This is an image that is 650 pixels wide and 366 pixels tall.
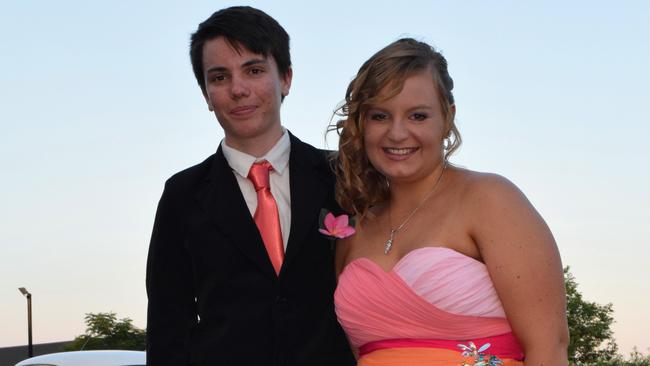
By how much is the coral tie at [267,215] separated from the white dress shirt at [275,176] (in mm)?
31

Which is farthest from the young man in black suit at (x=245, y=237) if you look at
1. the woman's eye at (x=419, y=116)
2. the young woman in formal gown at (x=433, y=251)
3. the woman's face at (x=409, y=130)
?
the woman's eye at (x=419, y=116)

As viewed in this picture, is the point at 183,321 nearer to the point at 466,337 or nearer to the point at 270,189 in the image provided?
the point at 270,189

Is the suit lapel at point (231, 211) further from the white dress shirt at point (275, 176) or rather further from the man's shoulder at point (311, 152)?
the man's shoulder at point (311, 152)

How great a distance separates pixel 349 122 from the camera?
4668 mm

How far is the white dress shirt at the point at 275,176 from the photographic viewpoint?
15.8 ft

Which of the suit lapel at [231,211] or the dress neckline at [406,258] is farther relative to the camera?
the suit lapel at [231,211]

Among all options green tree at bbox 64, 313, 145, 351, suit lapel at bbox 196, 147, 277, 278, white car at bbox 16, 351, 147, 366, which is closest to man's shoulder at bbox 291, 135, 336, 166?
suit lapel at bbox 196, 147, 277, 278

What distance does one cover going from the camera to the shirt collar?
4.82 m

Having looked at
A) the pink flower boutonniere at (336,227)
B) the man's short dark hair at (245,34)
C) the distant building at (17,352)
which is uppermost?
the distant building at (17,352)

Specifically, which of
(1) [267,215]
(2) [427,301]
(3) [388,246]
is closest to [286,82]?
(1) [267,215]

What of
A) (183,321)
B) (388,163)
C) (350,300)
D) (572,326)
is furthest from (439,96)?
(572,326)

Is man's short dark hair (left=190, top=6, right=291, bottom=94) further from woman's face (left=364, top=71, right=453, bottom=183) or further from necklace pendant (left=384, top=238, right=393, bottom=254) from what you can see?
necklace pendant (left=384, top=238, right=393, bottom=254)

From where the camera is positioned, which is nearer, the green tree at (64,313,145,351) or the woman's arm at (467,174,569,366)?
the woman's arm at (467,174,569,366)

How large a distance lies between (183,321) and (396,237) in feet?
3.74
